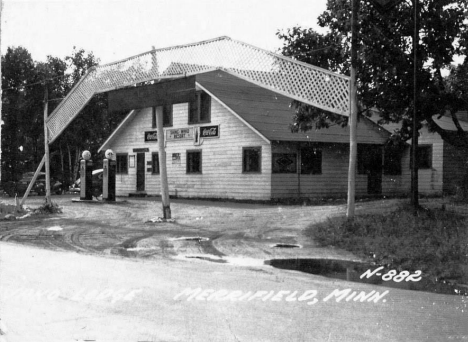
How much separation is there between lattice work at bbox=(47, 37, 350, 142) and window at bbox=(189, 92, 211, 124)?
9.17m

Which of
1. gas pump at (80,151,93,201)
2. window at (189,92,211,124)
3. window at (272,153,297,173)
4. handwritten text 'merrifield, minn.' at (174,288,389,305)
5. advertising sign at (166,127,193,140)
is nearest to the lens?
handwritten text 'merrifield, minn.' at (174,288,389,305)

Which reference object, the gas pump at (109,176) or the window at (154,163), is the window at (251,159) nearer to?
the gas pump at (109,176)

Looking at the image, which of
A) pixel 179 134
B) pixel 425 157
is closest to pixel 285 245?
pixel 179 134

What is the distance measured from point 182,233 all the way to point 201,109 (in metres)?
15.6

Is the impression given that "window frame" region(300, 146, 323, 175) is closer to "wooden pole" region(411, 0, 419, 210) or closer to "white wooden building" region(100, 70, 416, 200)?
"white wooden building" region(100, 70, 416, 200)

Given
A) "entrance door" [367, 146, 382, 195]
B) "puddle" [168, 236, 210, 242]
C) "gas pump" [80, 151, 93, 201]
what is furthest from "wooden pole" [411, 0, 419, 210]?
"gas pump" [80, 151, 93, 201]

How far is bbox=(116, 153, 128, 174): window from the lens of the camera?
33938mm

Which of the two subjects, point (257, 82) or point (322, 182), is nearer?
point (257, 82)

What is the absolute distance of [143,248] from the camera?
11609mm

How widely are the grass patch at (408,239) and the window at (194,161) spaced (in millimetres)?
15201

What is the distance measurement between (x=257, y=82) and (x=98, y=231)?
5.68 m

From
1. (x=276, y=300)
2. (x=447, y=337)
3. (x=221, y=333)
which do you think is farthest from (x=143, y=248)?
(x=447, y=337)

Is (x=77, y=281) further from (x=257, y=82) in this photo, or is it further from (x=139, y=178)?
(x=139, y=178)

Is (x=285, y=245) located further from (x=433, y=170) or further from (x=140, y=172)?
(x=140, y=172)
